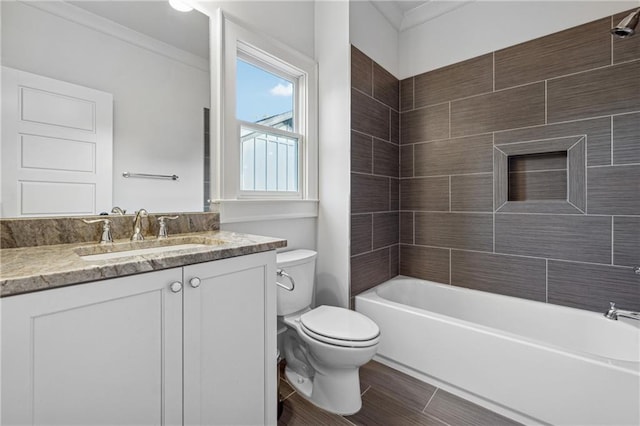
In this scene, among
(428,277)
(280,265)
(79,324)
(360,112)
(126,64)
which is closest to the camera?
(79,324)

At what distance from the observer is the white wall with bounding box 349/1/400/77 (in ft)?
6.90

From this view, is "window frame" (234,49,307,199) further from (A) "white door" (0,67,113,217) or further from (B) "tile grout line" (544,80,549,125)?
(B) "tile grout line" (544,80,549,125)

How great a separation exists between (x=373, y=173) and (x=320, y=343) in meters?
1.31

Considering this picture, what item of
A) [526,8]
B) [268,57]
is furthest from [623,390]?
[268,57]

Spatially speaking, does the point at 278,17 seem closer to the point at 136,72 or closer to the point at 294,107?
the point at 294,107

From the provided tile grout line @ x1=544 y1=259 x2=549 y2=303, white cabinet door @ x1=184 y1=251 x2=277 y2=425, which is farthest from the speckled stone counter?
tile grout line @ x1=544 y1=259 x2=549 y2=303

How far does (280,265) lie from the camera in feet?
5.48

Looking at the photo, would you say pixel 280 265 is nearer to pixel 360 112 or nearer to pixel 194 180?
pixel 194 180

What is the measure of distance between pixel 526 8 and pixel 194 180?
8.07 ft

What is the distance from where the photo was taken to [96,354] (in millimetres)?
764

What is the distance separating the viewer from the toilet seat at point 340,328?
1437 millimetres

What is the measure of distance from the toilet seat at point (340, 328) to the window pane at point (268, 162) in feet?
2.90

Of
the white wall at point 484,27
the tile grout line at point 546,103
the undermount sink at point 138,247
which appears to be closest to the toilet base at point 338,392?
the undermount sink at point 138,247

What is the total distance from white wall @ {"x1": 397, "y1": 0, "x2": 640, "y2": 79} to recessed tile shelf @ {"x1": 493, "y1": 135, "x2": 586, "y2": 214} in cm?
75
